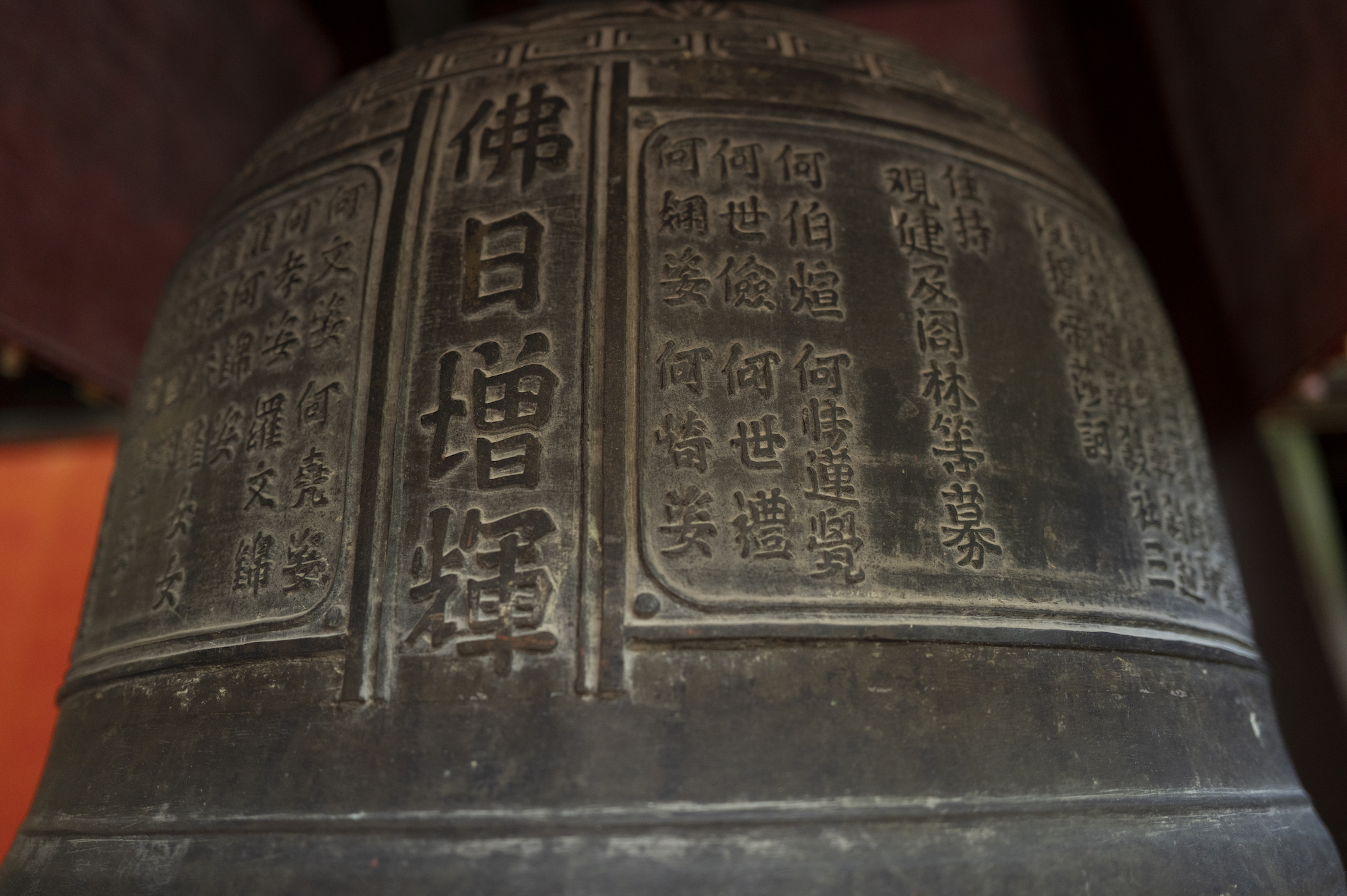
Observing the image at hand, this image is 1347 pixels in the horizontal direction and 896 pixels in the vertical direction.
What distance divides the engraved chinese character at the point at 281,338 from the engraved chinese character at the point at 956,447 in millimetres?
1390

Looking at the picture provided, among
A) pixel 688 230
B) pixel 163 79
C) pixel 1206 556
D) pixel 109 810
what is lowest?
pixel 109 810

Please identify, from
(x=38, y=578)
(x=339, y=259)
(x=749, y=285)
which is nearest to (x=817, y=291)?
(x=749, y=285)

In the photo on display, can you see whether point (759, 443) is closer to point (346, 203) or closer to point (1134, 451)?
point (1134, 451)

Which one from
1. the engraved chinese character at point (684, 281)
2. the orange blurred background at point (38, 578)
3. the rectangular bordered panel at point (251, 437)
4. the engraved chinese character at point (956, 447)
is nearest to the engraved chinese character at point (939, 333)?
the engraved chinese character at point (956, 447)

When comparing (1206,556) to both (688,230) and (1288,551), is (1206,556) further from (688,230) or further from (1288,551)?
(1288,551)

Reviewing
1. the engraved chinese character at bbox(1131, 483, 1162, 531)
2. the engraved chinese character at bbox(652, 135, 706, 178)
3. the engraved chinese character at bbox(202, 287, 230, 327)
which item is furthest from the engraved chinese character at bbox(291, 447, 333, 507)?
the engraved chinese character at bbox(1131, 483, 1162, 531)

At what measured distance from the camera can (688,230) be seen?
204 cm

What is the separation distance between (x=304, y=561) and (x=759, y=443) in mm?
910

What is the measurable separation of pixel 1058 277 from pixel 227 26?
11.6 ft

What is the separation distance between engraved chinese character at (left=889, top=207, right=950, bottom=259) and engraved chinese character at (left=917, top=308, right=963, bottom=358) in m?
0.16

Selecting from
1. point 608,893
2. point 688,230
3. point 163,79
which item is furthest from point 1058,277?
point 163,79

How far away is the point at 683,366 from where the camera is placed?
1905mm

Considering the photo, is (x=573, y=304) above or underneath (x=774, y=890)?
above

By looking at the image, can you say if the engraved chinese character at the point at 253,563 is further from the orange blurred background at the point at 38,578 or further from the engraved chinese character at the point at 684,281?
the orange blurred background at the point at 38,578
